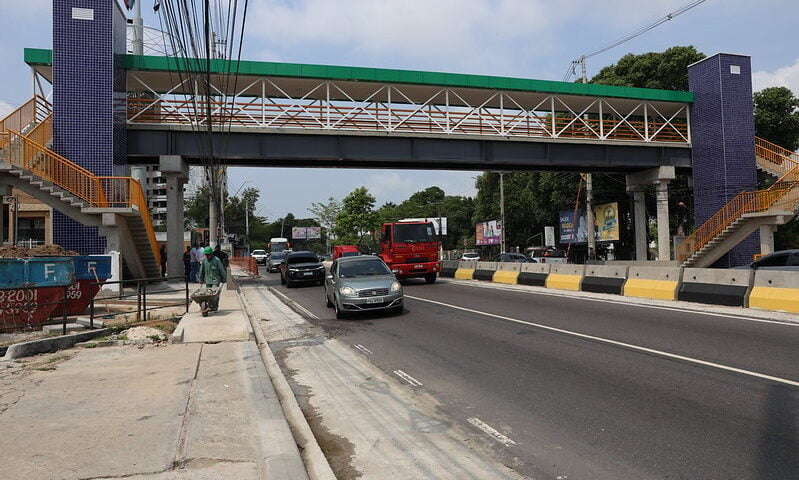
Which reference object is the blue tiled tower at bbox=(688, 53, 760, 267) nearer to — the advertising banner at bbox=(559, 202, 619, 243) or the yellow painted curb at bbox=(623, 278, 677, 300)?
the advertising banner at bbox=(559, 202, 619, 243)

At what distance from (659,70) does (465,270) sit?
24.9 m

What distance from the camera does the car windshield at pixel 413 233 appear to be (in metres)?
23.3

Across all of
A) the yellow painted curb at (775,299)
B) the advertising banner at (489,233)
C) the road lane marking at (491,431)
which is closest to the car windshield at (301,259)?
the yellow painted curb at (775,299)

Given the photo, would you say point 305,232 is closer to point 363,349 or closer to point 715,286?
point 715,286

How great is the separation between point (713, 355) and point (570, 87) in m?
23.4

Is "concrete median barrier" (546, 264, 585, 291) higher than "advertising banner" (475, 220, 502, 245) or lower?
lower

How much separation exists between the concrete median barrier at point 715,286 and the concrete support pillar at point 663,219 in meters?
17.8

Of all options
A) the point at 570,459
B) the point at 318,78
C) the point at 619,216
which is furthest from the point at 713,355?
the point at 619,216

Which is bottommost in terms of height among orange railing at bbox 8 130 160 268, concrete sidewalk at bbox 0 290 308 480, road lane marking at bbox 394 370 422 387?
road lane marking at bbox 394 370 422 387

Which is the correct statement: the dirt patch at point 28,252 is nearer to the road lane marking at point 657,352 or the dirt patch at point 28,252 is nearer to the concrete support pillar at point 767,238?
the road lane marking at point 657,352

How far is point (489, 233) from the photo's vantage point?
59.7 meters

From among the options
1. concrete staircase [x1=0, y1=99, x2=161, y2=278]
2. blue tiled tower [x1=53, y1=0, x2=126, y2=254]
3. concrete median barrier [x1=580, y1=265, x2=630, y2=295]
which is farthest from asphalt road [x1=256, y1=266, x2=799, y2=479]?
blue tiled tower [x1=53, y1=0, x2=126, y2=254]

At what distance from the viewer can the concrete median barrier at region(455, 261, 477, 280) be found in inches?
1035

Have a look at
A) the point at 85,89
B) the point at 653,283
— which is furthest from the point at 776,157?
the point at 85,89
